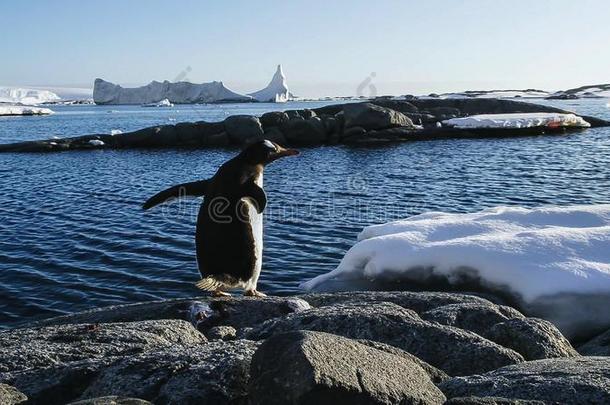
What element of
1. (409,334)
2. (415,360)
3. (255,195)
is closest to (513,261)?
(255,195)

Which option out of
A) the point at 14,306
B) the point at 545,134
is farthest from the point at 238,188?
the point at 545,134

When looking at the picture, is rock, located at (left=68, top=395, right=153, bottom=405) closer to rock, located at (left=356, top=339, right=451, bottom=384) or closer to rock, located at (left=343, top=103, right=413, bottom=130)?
rock, located at (left=356, top=339, right=451, bottom=384)

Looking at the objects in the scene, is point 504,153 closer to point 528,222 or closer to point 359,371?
point 528,222

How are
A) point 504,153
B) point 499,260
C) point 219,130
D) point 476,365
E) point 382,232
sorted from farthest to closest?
point 219,130 → point 504,153 → point 382,232 → point 499,260 → point 476,365

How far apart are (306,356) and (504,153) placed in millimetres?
33479

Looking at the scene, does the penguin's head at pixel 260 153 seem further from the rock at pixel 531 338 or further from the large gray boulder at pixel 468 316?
the rock at pixel 531 338

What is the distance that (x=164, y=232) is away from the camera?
15891 millimetres

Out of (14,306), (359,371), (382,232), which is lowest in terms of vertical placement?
(14,306)

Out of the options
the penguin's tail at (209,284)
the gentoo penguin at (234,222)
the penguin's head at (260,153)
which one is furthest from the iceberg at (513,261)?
the penguin's tail at (209,284)

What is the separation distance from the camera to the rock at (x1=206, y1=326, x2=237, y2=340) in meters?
5.84

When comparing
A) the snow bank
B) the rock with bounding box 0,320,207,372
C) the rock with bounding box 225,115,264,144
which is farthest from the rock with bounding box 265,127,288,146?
the rock with bounding box 0,320,207,372

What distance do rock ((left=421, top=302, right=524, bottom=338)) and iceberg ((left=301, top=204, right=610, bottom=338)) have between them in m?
2.00

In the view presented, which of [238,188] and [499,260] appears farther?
[499,260]

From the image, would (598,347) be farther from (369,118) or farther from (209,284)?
(369,118)
